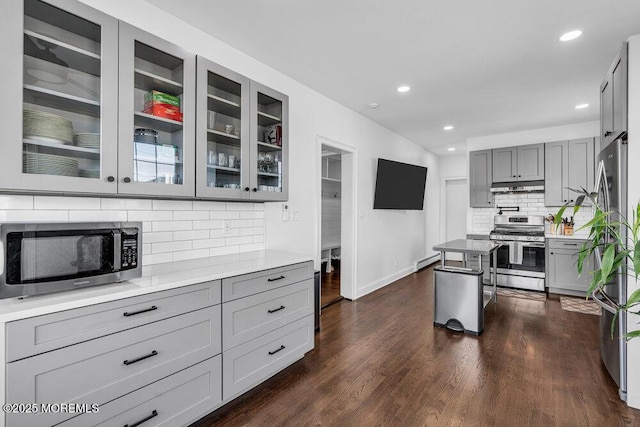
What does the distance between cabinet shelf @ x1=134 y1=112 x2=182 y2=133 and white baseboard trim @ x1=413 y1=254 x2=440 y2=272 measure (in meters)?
5.33

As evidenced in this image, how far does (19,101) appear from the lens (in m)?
1.42

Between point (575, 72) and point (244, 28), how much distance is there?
3.25m

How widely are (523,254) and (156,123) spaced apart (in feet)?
17.1

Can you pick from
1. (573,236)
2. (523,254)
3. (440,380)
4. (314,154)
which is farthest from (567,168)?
(440,380)

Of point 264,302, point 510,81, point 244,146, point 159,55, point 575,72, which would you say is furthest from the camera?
point 510,81

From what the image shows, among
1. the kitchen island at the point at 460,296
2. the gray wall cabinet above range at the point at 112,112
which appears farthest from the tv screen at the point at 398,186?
the gray wall cabinet above range at the point at 112,112

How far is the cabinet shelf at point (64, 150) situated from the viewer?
1503mm

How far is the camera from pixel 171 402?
170 centimetres

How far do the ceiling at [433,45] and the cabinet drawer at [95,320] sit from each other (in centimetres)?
195

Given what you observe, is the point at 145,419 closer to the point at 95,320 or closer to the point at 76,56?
the point at 95,320

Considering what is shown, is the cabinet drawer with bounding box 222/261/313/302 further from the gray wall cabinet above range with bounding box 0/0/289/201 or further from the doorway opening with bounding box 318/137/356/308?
the doorway opening with bounding box 318/137/356/308

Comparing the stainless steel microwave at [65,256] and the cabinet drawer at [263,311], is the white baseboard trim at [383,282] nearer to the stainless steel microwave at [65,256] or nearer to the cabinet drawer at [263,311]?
the cabinet drawer at [263,311]

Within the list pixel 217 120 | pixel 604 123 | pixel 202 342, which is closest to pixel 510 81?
pixel 604 123

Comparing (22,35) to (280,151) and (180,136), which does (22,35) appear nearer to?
(180,136)
